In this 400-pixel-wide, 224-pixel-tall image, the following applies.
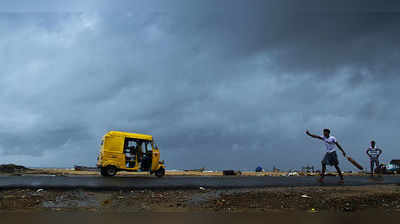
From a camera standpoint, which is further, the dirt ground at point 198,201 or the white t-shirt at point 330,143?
the white t-shirt at point 330,143

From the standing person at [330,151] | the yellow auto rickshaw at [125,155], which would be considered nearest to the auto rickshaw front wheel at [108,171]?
the yellow auto rickshaw at [125,155]

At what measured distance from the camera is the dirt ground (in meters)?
5.97

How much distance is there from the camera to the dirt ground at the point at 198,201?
5.97 m

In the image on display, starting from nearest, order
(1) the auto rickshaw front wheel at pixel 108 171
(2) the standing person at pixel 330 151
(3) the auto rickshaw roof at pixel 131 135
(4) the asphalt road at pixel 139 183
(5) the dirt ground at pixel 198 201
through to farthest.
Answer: (5) the dirt ground at pixel 198 201, (4) the asphalt road at pixel 139 183, (2) the standing person at pixel 330 151, (1) the auto rickshaw front wheel at pixel 108 171, (3) the auto rickshaw roof at pixel 131 135

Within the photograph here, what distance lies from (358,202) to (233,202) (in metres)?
2.39

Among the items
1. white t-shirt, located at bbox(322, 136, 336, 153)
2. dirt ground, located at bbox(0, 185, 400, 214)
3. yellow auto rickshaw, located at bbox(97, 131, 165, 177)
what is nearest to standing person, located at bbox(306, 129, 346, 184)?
white t-shirt, located at bbox(322, 136, 336, 153)

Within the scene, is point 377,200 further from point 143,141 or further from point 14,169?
point 14,169

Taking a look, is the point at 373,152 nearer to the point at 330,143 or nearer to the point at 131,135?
the point at 330,143

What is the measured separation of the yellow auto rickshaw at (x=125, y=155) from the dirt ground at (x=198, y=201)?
7.77 m

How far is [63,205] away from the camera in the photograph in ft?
20.6

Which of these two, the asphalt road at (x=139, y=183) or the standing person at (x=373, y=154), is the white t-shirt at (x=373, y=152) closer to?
the standing person at (x=373, y=154)

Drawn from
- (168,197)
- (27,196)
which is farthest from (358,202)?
(27,196)

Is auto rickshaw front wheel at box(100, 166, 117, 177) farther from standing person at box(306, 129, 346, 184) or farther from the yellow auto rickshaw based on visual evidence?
standing person at box(306, 129, 346, 184)

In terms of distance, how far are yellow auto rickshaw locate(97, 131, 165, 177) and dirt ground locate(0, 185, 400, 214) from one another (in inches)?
306
